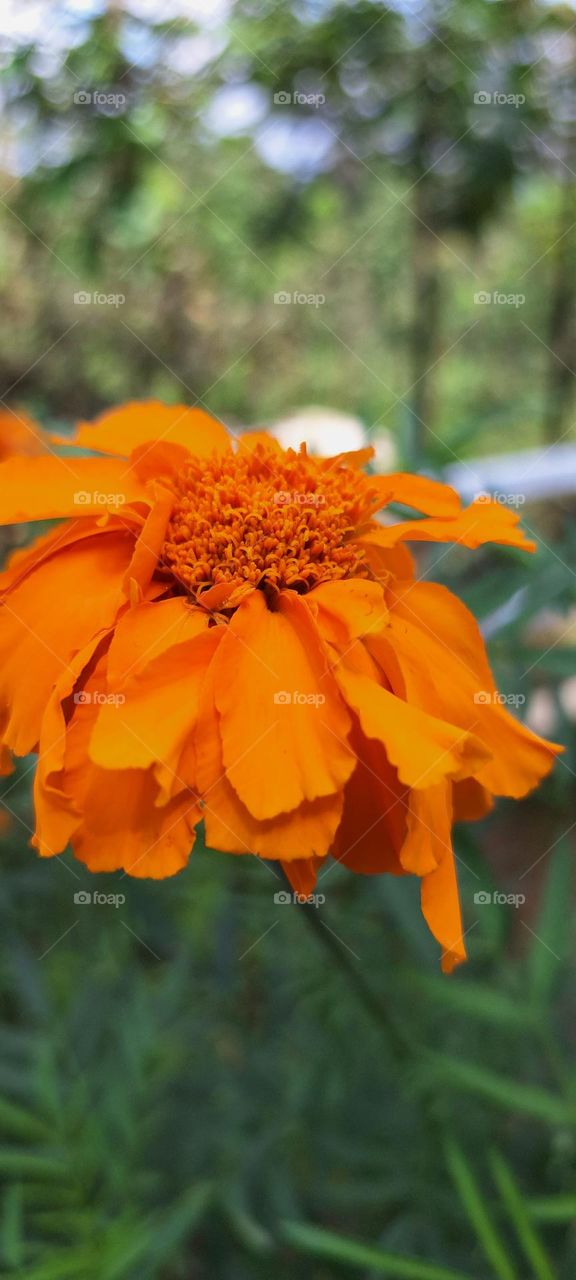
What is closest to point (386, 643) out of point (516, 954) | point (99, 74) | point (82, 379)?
point (516, 954)

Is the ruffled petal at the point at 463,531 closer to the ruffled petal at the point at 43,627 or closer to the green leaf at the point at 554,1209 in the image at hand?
the ruffled petal at the point at 43,627

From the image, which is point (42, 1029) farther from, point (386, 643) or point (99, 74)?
point (99, 74)

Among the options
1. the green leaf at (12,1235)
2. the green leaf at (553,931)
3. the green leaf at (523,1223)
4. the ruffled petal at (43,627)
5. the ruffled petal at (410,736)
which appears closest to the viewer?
the ruffled petal at (410,736)

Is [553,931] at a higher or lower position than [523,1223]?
higher

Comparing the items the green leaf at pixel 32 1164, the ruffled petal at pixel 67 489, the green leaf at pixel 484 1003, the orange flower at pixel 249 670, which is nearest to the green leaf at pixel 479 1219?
the green leaf at pixel 484 1003

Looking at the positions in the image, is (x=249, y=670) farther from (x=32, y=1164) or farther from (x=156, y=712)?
(x=32, y=1164)

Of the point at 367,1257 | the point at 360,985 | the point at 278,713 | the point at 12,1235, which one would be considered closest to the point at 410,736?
the point at 278,713

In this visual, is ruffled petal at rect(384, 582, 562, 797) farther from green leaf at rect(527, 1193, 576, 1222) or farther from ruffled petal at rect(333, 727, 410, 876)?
green leaf at rect(527, 1193, 576, 1222)
